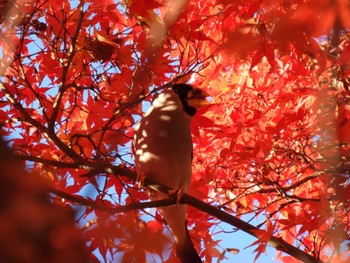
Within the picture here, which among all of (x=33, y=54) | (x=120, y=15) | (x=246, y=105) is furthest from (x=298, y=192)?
(x=33, y=54)

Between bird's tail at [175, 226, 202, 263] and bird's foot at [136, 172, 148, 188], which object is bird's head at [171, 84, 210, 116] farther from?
bird's tail at [175, 226, 202, 263]

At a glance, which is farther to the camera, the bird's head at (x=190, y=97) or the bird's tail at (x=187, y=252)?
the bird's head at (x=190, y=97)

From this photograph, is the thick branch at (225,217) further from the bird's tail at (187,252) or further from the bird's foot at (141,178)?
the bird's tail at (187,252)

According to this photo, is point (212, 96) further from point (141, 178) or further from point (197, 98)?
point (141, 178)

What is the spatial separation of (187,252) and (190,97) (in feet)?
3.33

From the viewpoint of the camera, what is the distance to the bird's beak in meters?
3.30

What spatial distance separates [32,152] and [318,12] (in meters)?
1.84

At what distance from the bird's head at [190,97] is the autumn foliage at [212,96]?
78mm

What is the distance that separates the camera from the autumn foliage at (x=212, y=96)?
2734 millimetres

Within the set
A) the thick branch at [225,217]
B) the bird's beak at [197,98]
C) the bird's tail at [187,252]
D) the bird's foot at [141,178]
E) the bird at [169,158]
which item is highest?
the bird's beak at [197,98]

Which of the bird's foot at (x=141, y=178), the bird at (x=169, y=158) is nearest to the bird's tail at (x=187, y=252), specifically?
the bird at (x=169, y=158)

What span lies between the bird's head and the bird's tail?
31.4 inches

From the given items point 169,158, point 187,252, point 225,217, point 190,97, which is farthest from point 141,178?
point 190,97

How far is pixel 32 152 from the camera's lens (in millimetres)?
3078
